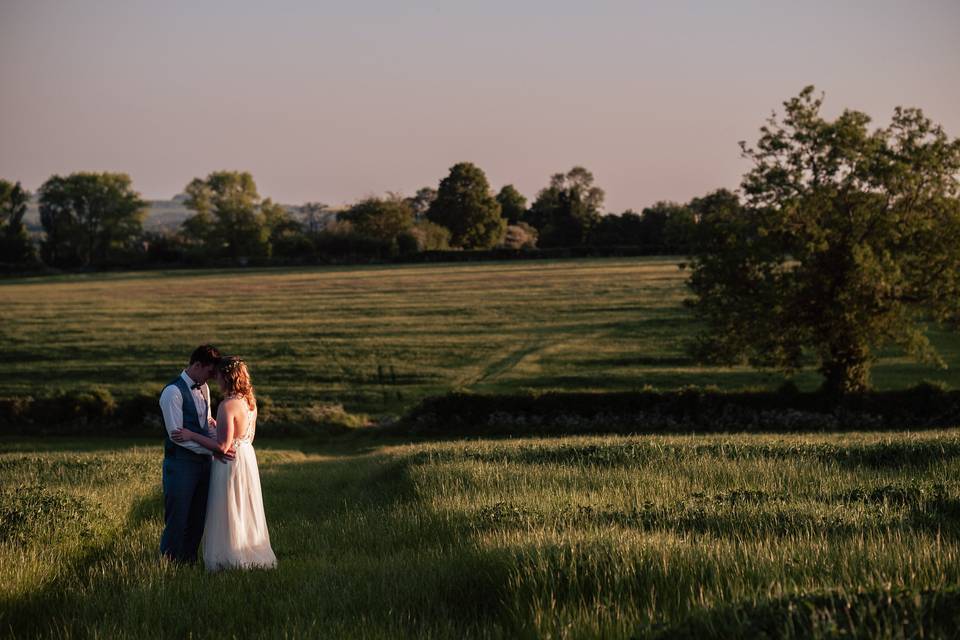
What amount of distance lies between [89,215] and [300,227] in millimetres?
37842

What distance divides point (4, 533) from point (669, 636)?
8.78 m

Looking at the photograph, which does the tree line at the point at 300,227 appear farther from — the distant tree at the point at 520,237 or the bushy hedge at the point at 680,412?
the bushy hedge at the point at 680,412

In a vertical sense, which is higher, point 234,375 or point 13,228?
point 13,228

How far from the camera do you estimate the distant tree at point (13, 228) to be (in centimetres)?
13961

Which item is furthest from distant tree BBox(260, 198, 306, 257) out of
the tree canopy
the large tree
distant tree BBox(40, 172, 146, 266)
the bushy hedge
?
the large tree

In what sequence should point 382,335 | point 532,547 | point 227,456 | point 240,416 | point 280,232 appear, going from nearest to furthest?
point 532,547, point 240,416, point 227,456, point 382,335, point 280,232

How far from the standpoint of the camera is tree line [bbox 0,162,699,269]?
436 ft

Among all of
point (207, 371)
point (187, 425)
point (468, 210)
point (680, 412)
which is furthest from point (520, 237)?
point (207, 371)

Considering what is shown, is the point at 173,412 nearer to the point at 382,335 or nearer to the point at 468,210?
the point at 382,335

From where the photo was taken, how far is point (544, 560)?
7.64 metres

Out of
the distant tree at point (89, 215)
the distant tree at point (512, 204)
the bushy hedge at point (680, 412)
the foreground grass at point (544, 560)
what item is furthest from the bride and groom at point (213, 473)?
the distant tree at point (512, 204)

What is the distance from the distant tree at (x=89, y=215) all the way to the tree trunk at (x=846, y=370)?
454 ft

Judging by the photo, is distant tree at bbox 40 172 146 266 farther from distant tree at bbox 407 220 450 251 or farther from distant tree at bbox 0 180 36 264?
distant tree at bbox 407 220 450 251

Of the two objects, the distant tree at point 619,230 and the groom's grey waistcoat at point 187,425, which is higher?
the distant tree at point 619,230
